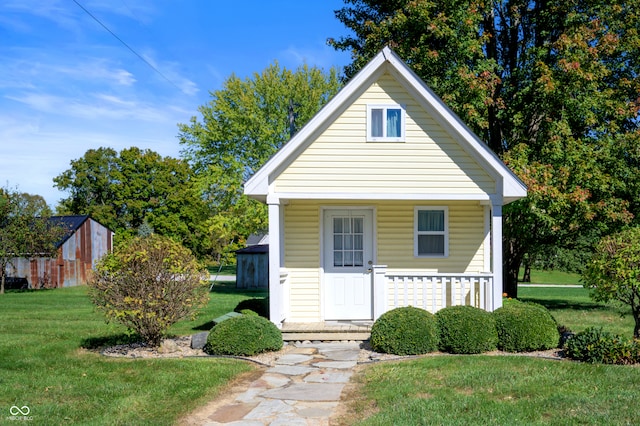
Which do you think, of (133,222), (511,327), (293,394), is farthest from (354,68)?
(133,222)

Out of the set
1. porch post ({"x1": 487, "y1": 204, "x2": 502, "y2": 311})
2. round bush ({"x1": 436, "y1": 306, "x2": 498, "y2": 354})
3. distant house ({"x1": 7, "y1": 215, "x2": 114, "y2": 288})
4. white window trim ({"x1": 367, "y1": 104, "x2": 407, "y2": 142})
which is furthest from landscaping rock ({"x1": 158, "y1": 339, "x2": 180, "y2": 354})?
distant house ({"x1": 7, "y1": 215, "x2": 114, "y2": 288})

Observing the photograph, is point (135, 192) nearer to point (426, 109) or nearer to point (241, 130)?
point (241, 130)

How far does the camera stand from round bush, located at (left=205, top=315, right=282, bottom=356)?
970 cm

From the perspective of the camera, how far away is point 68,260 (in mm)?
31812

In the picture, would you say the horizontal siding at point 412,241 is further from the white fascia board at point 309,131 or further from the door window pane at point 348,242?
the white fascia board at point 309,131

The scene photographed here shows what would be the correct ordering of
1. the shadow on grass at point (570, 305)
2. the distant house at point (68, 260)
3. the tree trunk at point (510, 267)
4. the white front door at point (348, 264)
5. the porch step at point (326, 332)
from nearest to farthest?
the porch step at point (326, 332)
the white front door at point (348, 264)
the tree trunk at point (510, 267)
the shadow on grass at point (570, 305)
the distant house at point (68, 260)

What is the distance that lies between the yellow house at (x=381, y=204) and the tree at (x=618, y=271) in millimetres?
2416

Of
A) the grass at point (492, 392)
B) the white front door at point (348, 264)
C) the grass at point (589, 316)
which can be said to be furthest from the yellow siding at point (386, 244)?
the grass at point (492, 392)

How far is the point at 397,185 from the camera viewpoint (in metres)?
11.8

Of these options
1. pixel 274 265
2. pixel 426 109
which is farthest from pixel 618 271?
pixel 274 265

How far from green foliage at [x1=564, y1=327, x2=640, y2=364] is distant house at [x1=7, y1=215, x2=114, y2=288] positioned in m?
26.9

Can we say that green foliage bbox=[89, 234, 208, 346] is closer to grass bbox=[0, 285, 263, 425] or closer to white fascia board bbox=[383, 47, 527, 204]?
grass bbox=[0, 285, 263, 425]

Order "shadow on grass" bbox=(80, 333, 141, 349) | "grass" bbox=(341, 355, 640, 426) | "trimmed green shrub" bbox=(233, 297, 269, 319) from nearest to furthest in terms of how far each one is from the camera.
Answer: "grass" bbox=(341, 355, 640, 426)
"shadow on grass" bbox=(80, 333, 141, 349)
"trimmed green shrub" bbox=(233, 297, 269, 319)

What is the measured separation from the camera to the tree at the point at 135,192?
4834cm
